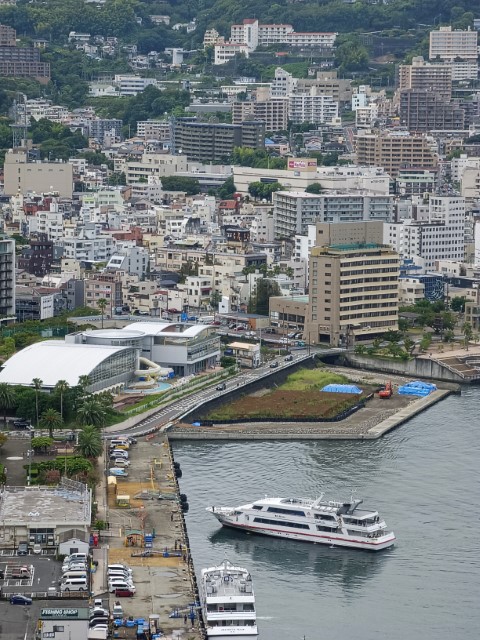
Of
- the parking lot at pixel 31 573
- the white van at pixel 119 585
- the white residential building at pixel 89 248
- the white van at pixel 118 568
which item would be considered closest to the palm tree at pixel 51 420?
the parking lot at pixel 31 573

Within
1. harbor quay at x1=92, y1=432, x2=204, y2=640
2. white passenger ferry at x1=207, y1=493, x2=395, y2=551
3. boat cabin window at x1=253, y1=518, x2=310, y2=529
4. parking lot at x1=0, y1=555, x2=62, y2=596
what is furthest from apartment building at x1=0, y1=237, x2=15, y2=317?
parking lot at x1=0, y1=555, x2=62, y2=596

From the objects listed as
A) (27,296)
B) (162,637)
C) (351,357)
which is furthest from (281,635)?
(27,296)

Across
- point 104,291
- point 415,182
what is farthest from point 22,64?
point 104,291

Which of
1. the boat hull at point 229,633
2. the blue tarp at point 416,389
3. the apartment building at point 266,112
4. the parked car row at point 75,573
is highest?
the apartment building at point 266,112

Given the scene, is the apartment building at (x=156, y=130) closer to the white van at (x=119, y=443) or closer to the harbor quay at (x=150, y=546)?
the white van at (x=119, y=443)

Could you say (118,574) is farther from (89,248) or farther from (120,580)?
(89,248)

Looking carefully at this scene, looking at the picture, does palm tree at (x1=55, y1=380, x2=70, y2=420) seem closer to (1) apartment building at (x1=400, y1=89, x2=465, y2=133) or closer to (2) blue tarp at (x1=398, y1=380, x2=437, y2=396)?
(2) blue tarp at (x1=398, y1=380, x2=437, y2=396)
